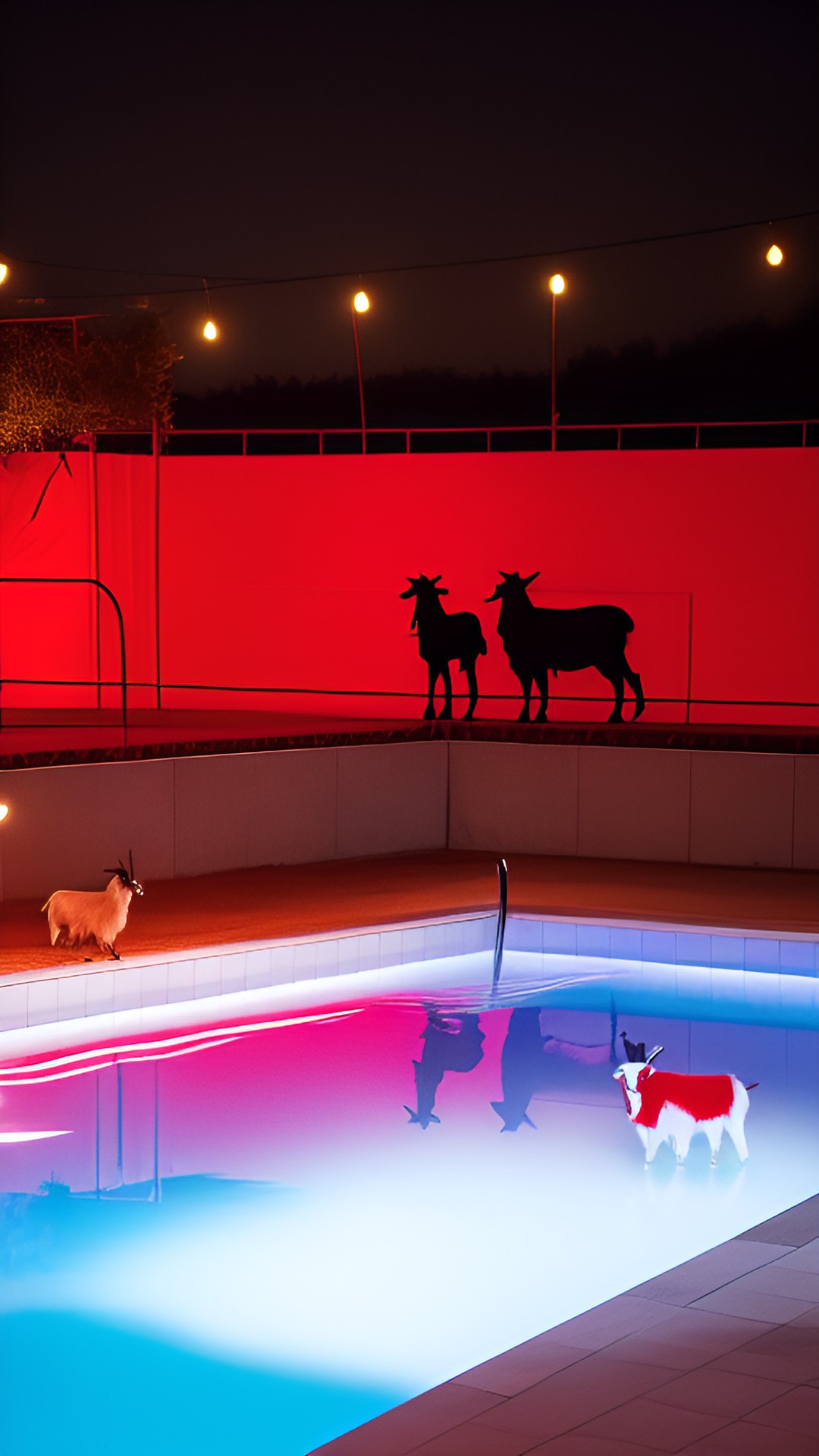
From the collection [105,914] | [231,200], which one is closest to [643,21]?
[231,200]

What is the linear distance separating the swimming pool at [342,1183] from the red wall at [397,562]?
245 inches

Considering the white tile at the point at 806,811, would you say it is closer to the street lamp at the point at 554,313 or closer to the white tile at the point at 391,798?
the white tile at the point at 391,798

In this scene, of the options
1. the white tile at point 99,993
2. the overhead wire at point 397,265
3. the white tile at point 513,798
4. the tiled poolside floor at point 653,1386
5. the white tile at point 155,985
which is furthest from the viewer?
the overhead wire at point 397,265

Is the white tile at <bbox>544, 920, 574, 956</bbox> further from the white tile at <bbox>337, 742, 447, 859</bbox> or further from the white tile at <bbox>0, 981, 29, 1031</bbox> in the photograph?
the white tile at <bbox>0, 981, 29, 1031</bbox>

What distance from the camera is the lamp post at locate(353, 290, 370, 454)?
14648 millimetres

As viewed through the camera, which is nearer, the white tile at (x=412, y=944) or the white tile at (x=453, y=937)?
the white tile at (x=412, y=944)

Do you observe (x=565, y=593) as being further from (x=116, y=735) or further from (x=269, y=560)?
(x=116, y=735)

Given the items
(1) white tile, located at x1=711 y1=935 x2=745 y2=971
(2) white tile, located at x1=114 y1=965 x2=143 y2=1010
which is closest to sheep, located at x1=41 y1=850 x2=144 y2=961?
(2) white tile, located at x1=114 y1=965 x2=143 y2=1010

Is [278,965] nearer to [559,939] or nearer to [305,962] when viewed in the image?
[305,962]

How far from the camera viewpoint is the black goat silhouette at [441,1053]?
5.66 meters

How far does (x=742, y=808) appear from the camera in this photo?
9.50 m

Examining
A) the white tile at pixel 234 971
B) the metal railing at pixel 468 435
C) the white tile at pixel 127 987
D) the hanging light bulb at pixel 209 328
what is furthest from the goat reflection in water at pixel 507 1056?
the hanging light bulb at pixel 209 328

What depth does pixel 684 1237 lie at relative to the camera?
14.2 ft

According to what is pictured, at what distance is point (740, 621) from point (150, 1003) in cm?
790
